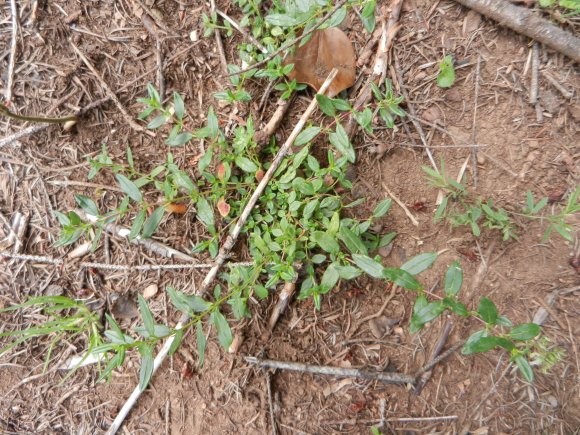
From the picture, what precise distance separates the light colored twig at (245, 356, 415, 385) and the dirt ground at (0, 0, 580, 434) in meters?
0.04

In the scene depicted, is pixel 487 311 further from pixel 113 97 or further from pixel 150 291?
pixel 113 97

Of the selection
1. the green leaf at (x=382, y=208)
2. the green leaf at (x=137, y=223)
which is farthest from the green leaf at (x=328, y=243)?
the green leaf at (x=137, y=223)

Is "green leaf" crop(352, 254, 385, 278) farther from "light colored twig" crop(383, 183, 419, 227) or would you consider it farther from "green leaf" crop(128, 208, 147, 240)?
"green leaf" crop(128, 208, 147, 240)

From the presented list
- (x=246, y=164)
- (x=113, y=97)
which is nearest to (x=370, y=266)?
(x=246, y=164)

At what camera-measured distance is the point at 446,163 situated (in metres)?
2.18

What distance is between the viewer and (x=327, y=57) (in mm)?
2262

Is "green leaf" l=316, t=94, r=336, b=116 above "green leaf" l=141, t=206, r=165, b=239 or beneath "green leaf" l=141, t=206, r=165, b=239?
above

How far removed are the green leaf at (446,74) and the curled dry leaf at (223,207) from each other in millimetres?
1298

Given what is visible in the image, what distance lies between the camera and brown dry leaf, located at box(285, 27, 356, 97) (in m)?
2.25

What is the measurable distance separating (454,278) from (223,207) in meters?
1.20

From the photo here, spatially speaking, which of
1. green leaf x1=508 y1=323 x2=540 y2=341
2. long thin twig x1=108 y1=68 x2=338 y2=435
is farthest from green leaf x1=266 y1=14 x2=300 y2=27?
green leaf x1=508 y1=323 x2=540 y2=341

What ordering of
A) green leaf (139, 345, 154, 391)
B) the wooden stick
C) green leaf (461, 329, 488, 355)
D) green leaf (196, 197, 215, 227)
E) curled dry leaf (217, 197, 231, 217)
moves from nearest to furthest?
1. green leaf (461, 329, 488, 355)
2. green leaf (139, 345, 154, 391)
3. the wooden stick
4. green leaf (196, 197, 215, 227)
5. curled dry leaf (217, 197, 231, 217)

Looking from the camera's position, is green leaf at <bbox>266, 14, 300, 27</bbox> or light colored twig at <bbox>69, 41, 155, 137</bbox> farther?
light colored twig at <bbox>69, 41, 155, 137</bbox>

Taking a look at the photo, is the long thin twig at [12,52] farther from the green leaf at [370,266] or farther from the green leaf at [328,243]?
the green leaf at [370,266]
